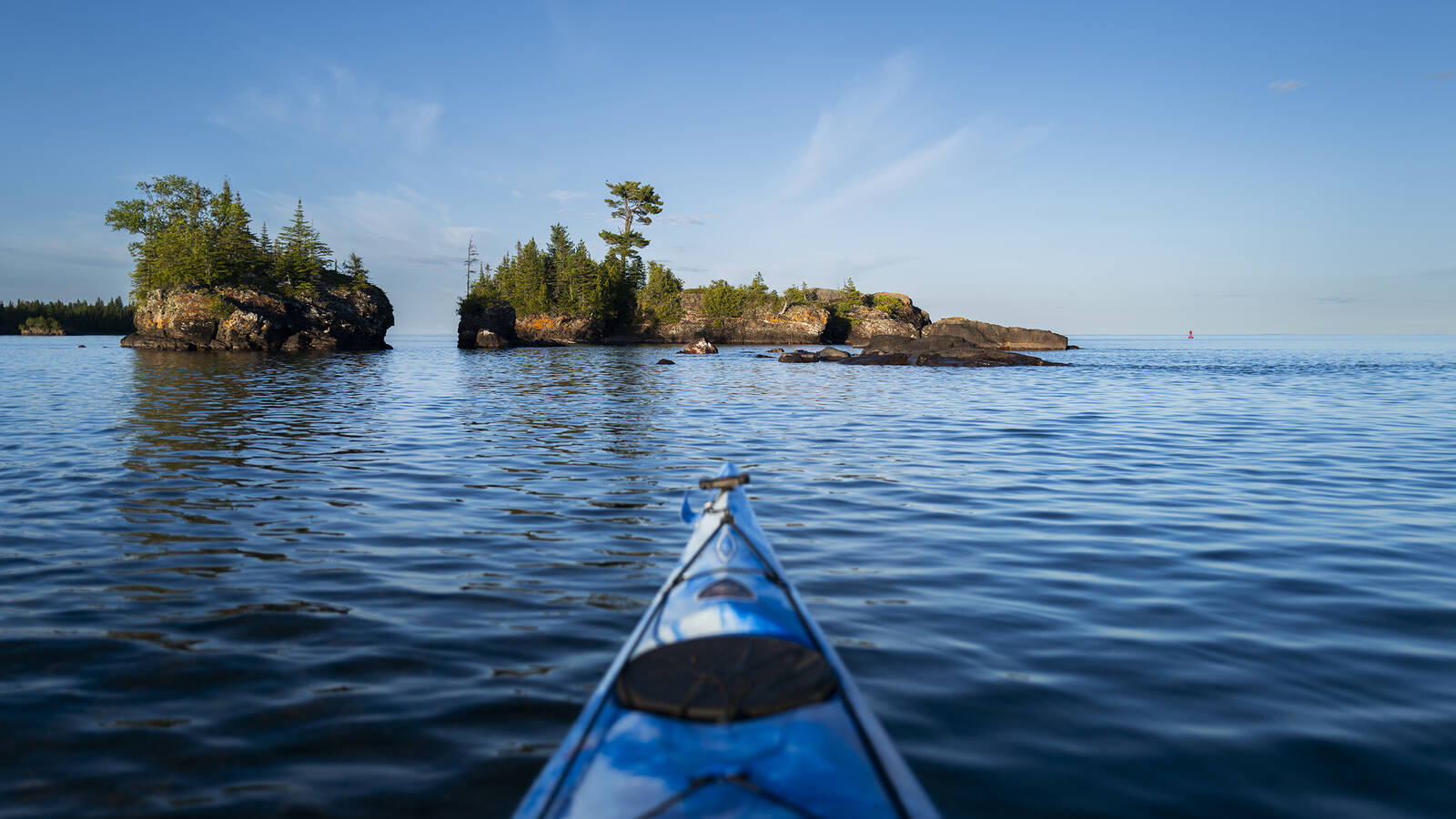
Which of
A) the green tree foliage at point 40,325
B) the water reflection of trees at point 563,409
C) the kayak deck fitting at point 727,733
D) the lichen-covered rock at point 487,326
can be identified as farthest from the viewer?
the green tree foliage at point 40,325

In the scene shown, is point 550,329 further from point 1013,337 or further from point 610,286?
point 1013,337

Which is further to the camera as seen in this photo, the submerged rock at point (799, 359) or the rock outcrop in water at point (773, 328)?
the rock outcrop in water at point (773, 328)

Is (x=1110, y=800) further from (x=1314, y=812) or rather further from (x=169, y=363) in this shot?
(x=169, y=363)

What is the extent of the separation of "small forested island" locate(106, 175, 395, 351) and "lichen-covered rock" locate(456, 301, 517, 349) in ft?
28.8

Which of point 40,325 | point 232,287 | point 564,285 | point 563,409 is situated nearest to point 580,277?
point 564,285

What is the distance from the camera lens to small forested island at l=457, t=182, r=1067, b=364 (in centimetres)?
8100

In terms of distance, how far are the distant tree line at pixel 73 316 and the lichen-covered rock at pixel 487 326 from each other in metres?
94.1

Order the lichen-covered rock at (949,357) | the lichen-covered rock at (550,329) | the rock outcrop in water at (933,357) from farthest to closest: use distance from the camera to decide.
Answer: the lichen-covered rock at (550,329) < the rock outcrop in water at (933,357) < the lichen-covered rock at (949,357)

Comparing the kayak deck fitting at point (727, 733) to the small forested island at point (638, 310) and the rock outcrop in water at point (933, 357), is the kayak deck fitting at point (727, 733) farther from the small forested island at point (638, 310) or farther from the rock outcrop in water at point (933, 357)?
the small forested island at point (638, 310)

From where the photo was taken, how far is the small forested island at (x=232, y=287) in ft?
186

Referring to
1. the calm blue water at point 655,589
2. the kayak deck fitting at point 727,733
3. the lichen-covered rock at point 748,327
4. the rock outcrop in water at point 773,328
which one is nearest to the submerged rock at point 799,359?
the rock outcrop in water at point 773,328


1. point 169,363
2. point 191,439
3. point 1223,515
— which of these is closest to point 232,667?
point 1223,515

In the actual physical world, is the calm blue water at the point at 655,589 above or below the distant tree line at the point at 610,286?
below

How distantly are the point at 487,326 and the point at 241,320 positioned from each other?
2560cm
